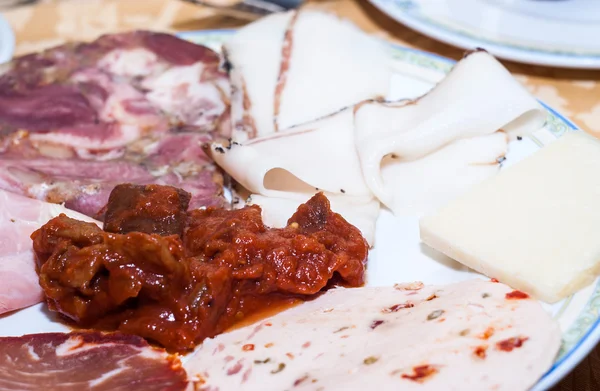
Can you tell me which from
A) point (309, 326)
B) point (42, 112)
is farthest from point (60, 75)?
point (309, 326)

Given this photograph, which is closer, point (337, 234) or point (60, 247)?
point (60, 247)

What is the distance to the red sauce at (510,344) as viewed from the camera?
192 centimetres

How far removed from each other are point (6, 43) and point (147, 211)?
2.37 m

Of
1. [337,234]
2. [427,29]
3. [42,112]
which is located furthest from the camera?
[427,29]

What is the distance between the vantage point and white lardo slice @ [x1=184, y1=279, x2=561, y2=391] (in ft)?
6.19

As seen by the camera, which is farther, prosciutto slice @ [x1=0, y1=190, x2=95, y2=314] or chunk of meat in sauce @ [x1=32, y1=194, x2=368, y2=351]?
prosciutto slice @ [x1=0, y1=190, x2=95, y2=314]

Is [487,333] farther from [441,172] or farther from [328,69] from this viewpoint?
[328,69]

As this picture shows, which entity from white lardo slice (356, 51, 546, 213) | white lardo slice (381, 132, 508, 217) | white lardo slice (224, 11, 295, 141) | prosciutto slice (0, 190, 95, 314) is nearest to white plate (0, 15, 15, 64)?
white lardo slice (224, 11, 295, 141)

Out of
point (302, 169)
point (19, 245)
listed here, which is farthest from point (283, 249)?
point (19, 245)

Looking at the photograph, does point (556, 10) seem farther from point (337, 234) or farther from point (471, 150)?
point (337, 234)

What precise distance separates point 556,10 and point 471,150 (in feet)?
6.17

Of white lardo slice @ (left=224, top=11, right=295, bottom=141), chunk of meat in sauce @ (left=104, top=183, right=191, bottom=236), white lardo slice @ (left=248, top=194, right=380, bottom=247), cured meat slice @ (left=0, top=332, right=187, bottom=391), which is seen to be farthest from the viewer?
white lardo slice @ (left=224, top=11, right=295, bottom=141)

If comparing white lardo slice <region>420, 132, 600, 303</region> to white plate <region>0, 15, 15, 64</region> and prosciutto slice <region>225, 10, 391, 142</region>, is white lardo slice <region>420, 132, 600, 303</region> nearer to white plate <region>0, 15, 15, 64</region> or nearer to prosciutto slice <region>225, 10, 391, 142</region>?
prosciutto slice <region>225, 10, 391, 142</region>

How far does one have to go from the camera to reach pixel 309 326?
225 cm
